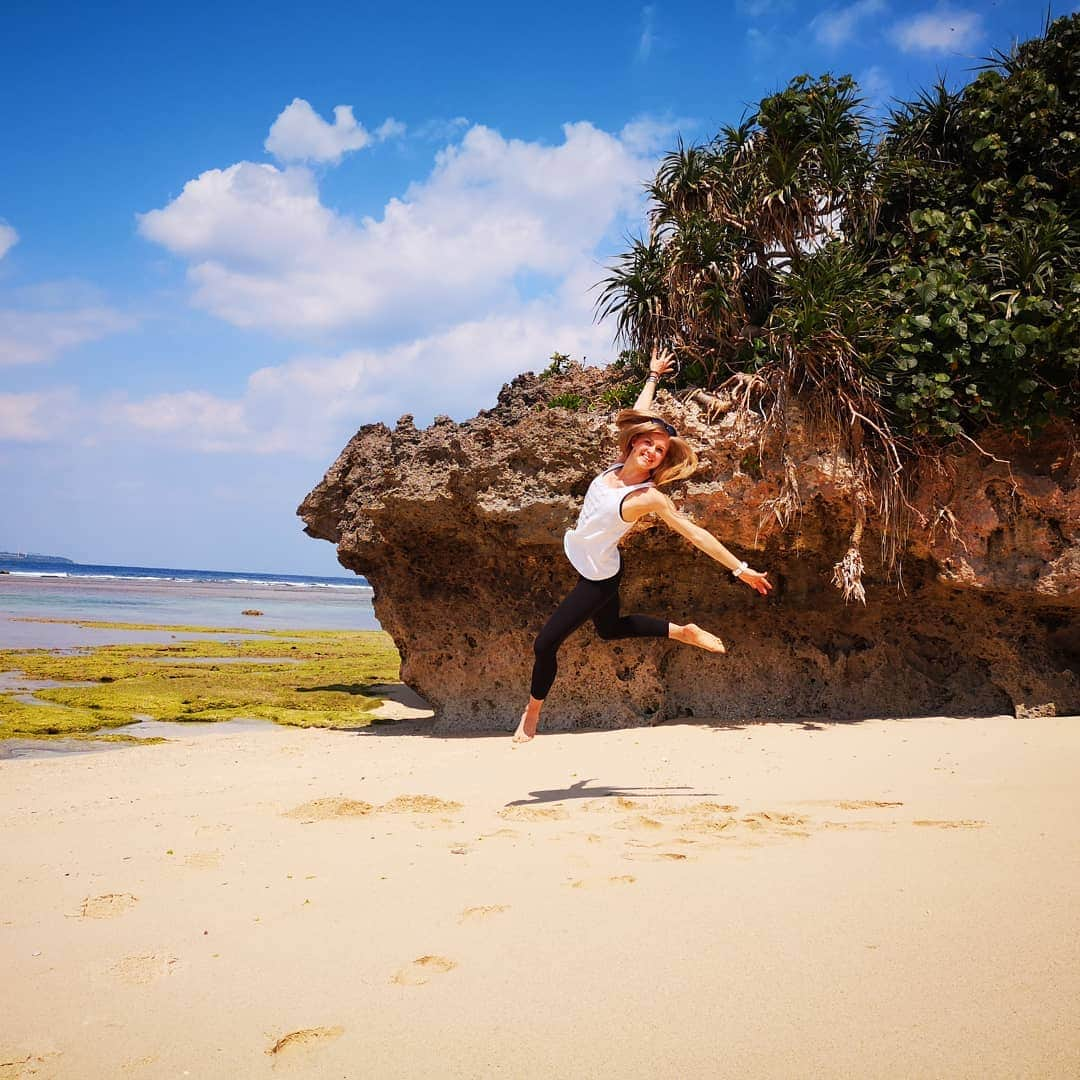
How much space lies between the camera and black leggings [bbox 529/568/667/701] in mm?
5836

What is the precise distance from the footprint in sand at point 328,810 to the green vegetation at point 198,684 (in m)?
5.37

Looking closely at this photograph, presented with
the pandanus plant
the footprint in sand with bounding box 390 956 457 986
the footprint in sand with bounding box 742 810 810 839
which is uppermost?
the pandanus plant

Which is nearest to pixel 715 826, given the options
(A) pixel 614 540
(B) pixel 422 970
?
(A) pixel 614 540

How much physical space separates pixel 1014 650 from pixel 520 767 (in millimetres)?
4894

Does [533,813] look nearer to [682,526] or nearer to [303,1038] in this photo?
[682,526]

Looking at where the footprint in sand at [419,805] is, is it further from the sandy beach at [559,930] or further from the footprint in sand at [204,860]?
the footprint in sand at [204,860]

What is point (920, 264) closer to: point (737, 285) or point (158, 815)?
point (737, 285)

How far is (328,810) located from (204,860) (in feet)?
3.61

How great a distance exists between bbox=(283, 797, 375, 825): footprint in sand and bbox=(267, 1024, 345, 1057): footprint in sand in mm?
2419

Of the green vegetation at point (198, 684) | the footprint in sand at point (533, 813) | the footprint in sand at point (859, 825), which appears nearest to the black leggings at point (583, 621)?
the footprint in sand at point (533, 813)

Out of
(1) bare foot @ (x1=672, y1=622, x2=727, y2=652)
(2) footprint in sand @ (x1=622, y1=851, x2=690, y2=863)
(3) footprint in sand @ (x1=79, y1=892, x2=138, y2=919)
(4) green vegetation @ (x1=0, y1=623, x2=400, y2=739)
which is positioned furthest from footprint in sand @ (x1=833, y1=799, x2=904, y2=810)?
(4) green vegetation @ (x1=0, y1=623, x2=400, y2=739)

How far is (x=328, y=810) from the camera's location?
532 centimetres

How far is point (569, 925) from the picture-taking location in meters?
3.27

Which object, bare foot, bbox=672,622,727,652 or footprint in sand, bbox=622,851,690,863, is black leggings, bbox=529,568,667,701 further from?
footprint in sand, bbox=622,851,690,863
